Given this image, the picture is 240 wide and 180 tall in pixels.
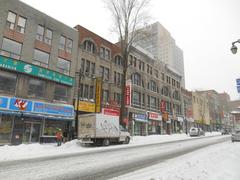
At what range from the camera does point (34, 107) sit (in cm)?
2180

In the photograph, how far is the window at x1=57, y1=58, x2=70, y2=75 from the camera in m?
26.1

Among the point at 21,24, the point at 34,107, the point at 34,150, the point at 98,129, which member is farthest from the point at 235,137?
the point at 21,24

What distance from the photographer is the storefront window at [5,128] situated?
19.7 m

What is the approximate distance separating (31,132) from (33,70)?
6.71m

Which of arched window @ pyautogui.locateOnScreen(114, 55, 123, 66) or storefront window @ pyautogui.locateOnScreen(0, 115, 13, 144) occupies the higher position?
arched window @ pyautogui.locateOnScreen(114, 55, 123, 66)

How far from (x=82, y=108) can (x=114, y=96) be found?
7.56m

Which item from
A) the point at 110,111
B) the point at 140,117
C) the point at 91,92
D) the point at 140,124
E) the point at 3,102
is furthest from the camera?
the point at 140,124

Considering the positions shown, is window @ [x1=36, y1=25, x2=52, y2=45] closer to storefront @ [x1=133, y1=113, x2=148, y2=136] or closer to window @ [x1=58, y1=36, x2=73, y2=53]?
window @ [x1=58, y1=36, x2=73, y2=53]

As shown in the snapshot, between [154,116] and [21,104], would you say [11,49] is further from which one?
[154,116]

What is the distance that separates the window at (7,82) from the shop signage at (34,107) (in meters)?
1.26

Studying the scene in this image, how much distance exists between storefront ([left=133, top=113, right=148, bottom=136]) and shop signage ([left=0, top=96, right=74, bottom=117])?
15.3 metres

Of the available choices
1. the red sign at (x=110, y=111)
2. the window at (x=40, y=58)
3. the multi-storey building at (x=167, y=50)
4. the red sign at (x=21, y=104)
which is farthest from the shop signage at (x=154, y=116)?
the multi-storey building at (x=167, y=50)

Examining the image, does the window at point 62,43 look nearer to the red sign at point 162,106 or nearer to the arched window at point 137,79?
the arched window at point 137,79

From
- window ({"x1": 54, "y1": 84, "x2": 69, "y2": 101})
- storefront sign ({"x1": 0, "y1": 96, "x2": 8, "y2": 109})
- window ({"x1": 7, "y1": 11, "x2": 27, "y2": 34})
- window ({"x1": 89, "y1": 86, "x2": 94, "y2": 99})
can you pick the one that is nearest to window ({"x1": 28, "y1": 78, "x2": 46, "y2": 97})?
window ({"x1": 54, "y1": 84, "x2": 69, "y2": 101})
